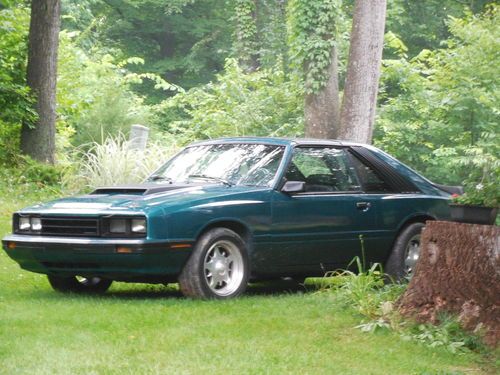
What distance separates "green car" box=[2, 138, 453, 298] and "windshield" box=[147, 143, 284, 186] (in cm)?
1

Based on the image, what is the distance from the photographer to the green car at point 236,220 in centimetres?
952

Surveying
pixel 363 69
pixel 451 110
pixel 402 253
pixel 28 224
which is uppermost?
pixel 363 69

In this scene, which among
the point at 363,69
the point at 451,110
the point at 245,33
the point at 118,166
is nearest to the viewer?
the point at 118,166

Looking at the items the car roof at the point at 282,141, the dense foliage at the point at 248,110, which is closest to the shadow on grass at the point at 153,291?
the car roof at the point at 282,141

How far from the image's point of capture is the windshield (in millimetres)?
10570

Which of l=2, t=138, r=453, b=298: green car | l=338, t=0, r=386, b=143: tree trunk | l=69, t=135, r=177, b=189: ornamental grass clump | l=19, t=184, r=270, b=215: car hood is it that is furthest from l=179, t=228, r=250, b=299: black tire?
l=338, t=0, r=386, b=143: tree trunk

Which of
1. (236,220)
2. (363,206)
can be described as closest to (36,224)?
(236,220)

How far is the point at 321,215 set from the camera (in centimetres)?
1067

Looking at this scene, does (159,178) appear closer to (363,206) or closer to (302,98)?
(363,206)

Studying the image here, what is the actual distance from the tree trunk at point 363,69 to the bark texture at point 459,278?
1530 cm

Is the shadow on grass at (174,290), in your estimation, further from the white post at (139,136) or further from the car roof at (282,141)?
the white post at (139,136)

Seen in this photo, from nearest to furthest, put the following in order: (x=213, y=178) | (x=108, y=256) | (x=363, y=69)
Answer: (x=108, y=256) → (x=213, y=178) → (x=363, y=69)

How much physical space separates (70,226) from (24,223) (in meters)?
0.65

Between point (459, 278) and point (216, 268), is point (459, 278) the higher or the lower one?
the higher one
